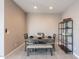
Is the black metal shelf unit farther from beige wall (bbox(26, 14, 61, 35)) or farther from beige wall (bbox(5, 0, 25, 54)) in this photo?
beige wall (bbox(5, 0, 25, 54))

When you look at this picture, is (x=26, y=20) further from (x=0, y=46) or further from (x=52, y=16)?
(x=0, y=46)

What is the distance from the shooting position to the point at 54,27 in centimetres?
973

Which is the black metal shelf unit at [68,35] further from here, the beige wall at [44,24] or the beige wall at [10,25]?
the beige wall at [10,25]

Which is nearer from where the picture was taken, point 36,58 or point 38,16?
point 36,58

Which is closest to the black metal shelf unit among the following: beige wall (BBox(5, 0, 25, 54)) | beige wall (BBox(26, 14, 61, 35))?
beige wall (BBox(26, 14, 61, 35))

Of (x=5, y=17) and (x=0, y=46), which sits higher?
(x=5, y=17)

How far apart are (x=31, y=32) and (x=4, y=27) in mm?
4764

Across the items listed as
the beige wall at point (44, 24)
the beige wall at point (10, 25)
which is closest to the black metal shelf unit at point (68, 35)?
the beige wall at point (44, 24)

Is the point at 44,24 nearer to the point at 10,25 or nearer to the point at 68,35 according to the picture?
the point at 68,35

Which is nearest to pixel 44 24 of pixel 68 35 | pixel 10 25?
pixel 68 35

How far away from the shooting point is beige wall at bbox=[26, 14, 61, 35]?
9.72 metres

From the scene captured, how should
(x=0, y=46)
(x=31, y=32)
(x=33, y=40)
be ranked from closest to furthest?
1. (x=0, y=46)
2. (x=33, y=40)
3. (x=31, y=32)

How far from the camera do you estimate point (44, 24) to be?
9734 mm

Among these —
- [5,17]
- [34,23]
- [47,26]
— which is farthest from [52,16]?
[5,17]
